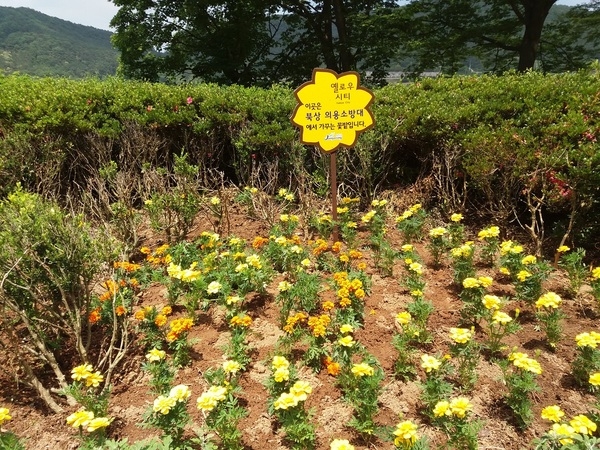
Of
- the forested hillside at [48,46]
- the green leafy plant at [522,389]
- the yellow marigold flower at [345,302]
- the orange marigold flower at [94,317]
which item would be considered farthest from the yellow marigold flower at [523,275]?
the forested hillside at [48,46]

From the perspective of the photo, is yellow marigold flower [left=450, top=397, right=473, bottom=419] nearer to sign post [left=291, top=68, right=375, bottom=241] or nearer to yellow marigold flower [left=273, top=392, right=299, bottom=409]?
yellow marigold flower [left=273, top=392, right=299, bottom=409]

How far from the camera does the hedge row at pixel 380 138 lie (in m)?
3.97

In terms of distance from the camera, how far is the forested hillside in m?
110

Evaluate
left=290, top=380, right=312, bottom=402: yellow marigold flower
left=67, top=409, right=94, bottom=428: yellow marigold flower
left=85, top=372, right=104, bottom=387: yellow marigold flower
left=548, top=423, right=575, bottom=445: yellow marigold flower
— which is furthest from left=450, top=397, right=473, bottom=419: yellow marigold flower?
left=85, top=372, right=104, bottom=387: yellow marigold flower

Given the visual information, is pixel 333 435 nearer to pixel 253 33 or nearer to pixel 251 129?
pixel 251 129

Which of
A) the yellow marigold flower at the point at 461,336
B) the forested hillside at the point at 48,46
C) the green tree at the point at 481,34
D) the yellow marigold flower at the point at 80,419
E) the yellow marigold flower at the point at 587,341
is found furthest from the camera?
the forested hillside at the point at 48,46

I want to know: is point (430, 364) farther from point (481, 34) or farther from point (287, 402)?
point (481, 34)

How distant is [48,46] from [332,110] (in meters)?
153

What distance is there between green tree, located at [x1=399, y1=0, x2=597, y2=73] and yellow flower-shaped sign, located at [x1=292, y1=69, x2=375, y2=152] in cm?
1092

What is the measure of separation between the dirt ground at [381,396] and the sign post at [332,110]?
65.7 inches

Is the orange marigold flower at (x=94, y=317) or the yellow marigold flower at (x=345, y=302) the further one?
the yellow marigold flower at (x=345, y=302)

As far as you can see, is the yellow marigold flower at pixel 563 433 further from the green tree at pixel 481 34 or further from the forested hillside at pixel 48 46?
the forested hillside at pixel 48 46

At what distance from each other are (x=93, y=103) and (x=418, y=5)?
41.2 feet

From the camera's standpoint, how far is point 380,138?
16.8ft
